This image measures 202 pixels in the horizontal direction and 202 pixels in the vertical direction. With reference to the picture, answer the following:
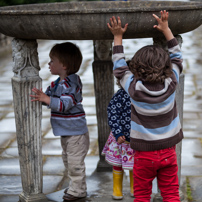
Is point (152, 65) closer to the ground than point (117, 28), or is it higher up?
closer to the ground

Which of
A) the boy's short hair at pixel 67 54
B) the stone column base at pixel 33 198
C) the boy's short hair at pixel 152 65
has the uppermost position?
the boy's short hair at pixel 67 54

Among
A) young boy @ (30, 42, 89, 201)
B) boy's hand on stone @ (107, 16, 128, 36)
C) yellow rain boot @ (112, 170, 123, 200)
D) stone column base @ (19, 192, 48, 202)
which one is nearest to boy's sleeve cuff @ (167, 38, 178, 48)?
boy's hand on stone @ (107, 16, 128, 36)

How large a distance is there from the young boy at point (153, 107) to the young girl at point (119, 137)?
336 mm

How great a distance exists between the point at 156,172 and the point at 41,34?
974 millimetres

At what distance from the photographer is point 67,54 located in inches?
109

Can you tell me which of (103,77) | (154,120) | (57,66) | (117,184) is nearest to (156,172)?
(154,120)

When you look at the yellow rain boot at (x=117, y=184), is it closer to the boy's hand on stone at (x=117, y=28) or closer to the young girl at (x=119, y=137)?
the young girl at (x=119, y=137)

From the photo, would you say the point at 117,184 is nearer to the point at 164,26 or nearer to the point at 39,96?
the point at 39,96

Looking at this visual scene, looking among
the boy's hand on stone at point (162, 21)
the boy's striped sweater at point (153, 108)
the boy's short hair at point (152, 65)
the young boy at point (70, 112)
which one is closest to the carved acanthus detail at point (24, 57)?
the young boy at point (70, 112)

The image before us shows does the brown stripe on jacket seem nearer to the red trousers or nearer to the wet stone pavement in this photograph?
the red trousers

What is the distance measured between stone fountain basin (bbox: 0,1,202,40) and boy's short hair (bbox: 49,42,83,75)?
1.31 feet

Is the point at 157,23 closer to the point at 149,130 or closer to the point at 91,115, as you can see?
the point at 149,130

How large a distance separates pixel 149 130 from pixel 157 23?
1.83 feet

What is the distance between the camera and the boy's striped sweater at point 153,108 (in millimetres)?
2191
